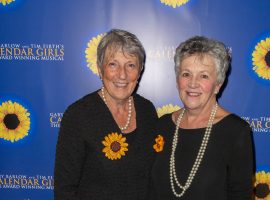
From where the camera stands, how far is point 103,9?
93.4 inches

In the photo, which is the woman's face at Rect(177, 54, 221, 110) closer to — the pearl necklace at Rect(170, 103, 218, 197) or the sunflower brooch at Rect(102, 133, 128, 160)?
the pearl necklace at Rect(170, 103, 218, 197)

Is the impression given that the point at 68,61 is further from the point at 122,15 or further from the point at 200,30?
the point at 200,30

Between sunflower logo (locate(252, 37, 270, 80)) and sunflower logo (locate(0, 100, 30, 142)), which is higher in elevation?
sunflower logo (locate(252, 37, 270, 80))

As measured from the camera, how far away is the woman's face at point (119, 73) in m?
1.65

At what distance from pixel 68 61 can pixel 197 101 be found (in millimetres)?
1268

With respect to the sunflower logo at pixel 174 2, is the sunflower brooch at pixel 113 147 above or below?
below

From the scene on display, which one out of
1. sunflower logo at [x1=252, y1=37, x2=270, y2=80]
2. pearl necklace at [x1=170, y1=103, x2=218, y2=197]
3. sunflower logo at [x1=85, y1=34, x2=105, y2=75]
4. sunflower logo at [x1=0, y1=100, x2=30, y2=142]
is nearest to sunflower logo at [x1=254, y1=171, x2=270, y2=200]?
sunflower logo at [x1=252, y1=37, x2=270, y2=80]

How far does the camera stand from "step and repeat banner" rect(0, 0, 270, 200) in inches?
91.0

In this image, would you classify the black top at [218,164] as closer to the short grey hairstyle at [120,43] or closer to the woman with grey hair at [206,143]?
the woman with grey hair at [206,143]

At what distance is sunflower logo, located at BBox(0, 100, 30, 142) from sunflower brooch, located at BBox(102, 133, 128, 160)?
1173 mm

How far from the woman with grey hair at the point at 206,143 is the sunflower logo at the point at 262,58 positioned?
85 cm

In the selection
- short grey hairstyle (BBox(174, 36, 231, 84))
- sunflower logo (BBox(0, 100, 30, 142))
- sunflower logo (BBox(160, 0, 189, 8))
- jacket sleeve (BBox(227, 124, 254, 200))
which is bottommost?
jacket sleeve (BBox(227, 124, 254, 200))

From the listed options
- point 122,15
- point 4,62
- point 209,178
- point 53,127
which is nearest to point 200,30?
point 122,15

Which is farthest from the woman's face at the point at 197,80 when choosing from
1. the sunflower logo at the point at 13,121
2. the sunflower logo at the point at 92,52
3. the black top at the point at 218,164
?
the sunflower logo at the point at 13,121
